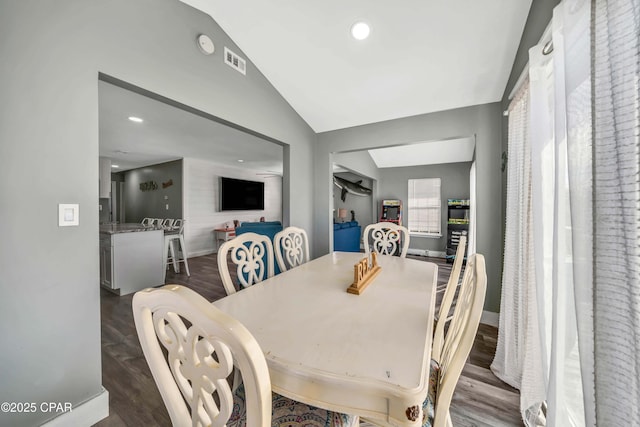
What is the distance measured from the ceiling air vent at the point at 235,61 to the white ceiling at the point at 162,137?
1.09m

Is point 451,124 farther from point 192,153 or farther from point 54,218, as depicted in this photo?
point 192,153

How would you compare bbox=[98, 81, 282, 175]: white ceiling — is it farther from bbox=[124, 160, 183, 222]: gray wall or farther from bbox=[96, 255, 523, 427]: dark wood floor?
bbox=[96, 255, 523, 427]: dark wood floor

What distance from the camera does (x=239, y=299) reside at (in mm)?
1133

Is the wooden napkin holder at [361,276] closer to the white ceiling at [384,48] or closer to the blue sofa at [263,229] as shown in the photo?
the white ceiling at [384,48]

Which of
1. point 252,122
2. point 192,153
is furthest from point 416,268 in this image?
point 192,153

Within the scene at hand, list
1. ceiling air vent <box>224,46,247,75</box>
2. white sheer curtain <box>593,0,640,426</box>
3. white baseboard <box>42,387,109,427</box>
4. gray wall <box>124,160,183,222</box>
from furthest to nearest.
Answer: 1. gray wall <box>124,160,183,222</box>
2. ceiling air vent <box>224,46,247,75</box>
3. white baseboard <box>42,387,109,427</box>
4. white sheer curtain <box>593,0,640,426</box>

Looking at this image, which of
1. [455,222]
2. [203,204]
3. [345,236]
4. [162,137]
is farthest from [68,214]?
[455,222]

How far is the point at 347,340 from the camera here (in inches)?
31.2

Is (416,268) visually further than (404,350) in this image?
Yes

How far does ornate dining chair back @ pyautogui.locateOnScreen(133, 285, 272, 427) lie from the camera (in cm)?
43

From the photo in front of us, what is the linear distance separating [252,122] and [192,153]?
3259mm

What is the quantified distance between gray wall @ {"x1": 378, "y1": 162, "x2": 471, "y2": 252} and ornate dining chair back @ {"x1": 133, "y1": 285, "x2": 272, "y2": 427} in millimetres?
6018

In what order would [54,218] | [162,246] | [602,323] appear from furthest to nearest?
[162,246] → [54,218] → [602,323]

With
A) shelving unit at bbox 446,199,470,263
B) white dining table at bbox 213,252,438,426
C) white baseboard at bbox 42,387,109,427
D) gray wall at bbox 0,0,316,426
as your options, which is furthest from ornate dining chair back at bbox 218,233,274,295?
shelving unit at bbox 446,199,470,263
